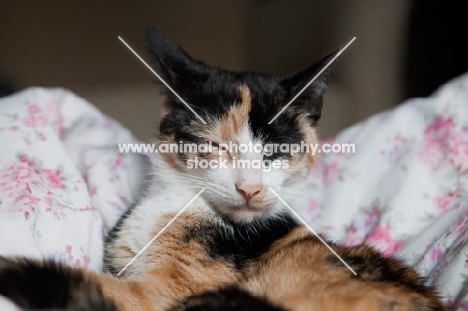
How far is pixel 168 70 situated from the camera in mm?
1097

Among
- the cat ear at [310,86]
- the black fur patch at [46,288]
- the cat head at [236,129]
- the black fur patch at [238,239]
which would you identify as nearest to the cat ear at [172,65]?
the cat head at [236,129]

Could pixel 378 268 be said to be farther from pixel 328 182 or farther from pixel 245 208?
pixel 328 182

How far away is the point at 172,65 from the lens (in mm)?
1112

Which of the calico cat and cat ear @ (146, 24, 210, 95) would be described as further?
cat ear @ (146, 24, 210, 95)

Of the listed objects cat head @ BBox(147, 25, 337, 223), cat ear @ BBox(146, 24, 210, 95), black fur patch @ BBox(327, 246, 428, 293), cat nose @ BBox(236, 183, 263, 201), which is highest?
cat ear @ BBox(146, 24, 210, 95)

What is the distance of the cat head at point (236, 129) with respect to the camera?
40.0 inches

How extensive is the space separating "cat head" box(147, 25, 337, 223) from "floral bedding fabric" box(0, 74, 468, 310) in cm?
24

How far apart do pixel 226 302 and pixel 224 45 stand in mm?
1515

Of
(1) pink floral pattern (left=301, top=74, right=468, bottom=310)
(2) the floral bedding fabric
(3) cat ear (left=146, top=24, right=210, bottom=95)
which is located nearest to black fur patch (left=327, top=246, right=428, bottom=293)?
(2) the floral bedding fabric

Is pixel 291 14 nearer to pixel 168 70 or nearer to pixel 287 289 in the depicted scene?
pixel 168 70

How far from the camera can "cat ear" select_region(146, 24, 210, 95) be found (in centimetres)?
110

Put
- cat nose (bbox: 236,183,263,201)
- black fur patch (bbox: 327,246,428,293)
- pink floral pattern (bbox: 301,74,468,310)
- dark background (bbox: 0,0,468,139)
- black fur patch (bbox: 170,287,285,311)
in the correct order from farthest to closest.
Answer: dark background (bbox: 0,0,468,139) → pink floral pattern (bbox: 301,74,468,310) → cat nose (bbox: 236,183,263,201) → black fur patch (bbox: 327,246,428,293) → black fur patch (bbox: 170,287,285,311)

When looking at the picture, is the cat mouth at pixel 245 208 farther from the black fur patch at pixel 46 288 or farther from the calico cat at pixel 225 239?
the black fur patch at pixel 46 288

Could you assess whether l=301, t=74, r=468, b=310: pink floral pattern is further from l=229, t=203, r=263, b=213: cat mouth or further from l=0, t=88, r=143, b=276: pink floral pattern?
l=0, t=88, r=143, b=276: pink floral pattern
